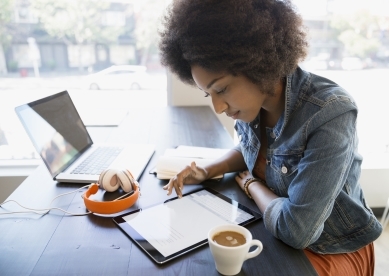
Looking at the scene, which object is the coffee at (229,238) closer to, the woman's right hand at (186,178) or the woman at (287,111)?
the woman at (287,111)

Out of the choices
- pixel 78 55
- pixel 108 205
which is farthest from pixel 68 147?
pixel 78 55

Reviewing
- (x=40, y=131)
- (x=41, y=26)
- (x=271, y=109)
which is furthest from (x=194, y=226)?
(x=41, y=26)

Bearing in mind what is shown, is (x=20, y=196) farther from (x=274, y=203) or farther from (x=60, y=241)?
(x=274, y=203)

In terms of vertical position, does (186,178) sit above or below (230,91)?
below

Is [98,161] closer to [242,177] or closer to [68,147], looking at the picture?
[68,147]

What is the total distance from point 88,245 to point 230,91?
1.55ft

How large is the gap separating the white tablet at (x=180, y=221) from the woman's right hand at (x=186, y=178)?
0.03 metres

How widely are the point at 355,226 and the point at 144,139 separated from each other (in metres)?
0.89

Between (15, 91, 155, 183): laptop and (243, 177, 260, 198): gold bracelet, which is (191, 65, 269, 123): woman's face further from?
(15, 91, 155, 183): laptop

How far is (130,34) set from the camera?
1954mm

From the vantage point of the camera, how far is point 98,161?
3.68 feet

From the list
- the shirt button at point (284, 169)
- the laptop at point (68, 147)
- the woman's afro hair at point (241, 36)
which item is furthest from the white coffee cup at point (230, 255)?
the laptop at point (68, 147)

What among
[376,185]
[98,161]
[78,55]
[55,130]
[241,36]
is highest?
[241,36]

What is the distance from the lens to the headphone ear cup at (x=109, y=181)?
87 cm
